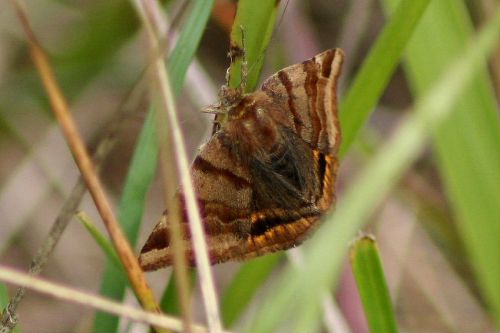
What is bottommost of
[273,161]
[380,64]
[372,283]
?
[372,283]

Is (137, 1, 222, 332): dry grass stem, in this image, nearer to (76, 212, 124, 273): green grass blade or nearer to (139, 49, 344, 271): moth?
(76, 212, 124, 273): green grass blade

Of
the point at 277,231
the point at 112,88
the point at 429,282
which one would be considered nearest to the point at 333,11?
the point at 112,88

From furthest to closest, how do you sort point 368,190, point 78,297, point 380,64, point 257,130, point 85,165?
point 257,130 → point 380,64 → point 85,165 → point 78,297 → point 368,190

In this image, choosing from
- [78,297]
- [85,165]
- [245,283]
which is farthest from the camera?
[245,283]

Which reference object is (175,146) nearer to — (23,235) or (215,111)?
(215,111)

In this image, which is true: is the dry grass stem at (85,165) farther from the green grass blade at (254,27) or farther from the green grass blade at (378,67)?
the green grass blade at (378,67)

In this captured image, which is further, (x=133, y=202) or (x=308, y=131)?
(x=308, y=131)

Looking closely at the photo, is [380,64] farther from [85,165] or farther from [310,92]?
[85,165]

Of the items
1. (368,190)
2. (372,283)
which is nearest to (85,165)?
(372,283)

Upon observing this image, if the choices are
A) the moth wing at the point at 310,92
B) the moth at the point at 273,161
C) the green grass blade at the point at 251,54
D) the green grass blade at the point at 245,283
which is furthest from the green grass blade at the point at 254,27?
the green grass blade at the point at 245,283
